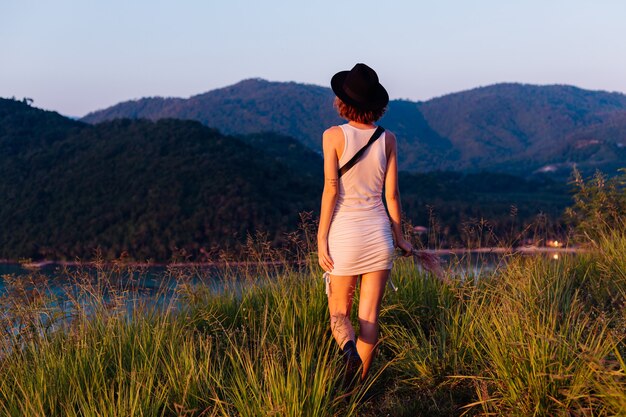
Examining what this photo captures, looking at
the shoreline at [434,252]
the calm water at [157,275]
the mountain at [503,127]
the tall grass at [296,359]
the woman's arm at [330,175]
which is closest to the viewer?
the tall grass at [296,359]

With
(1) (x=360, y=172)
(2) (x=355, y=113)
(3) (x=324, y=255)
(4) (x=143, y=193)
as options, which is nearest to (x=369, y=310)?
(3) (x=324, y=255)

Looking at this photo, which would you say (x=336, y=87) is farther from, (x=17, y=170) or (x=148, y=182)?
(x=17, y=170)

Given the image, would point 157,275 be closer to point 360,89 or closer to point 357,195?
point 357,195

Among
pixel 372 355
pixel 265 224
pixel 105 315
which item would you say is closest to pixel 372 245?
pixel 372 355

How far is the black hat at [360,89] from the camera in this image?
3.96 metres

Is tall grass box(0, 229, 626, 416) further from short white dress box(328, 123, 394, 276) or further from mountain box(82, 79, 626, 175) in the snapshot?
mountain box(82, 79, 626, 175)

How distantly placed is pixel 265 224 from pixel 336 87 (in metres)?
40.0

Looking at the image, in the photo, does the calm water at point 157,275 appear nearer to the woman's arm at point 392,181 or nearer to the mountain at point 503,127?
the woman's arm at point 392,181

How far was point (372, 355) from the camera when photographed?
425cm

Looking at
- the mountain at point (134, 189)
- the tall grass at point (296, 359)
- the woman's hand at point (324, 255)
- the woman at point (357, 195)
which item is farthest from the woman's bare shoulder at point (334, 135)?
the mountain at point (134, 189)

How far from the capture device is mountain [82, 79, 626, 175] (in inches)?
5202

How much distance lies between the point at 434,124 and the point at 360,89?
188 metres

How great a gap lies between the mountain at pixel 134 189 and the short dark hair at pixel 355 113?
35201 mm

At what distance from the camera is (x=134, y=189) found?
49.8 m
